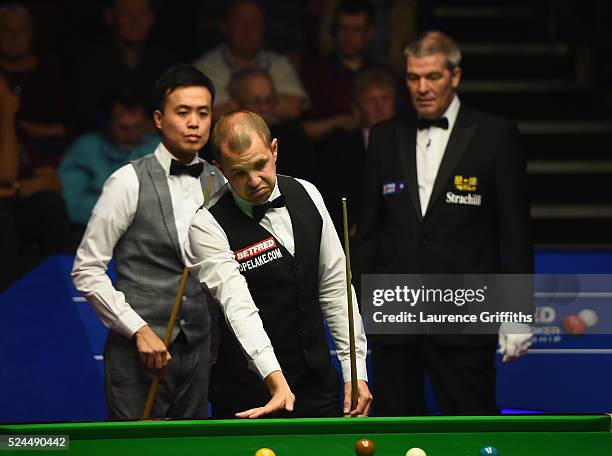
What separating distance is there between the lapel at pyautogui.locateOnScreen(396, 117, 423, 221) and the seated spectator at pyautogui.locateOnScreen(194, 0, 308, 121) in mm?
1860

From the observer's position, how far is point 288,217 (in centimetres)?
324

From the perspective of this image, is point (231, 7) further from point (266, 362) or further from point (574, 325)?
point (266, 362)

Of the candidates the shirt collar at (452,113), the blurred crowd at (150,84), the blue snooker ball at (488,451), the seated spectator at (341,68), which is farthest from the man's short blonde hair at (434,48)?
the seated spectator at (341,68)

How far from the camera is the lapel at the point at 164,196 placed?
12.1 ft

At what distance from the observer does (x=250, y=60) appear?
19.5ft

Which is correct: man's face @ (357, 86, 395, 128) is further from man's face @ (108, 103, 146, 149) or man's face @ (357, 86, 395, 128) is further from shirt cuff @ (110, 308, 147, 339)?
shirt cuff @ (110, 308, 147, 339)

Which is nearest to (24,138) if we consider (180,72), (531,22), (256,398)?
(180,72)

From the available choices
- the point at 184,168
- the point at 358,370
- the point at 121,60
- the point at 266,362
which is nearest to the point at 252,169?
the point at 266,362

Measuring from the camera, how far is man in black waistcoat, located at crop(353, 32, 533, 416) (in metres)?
3.92

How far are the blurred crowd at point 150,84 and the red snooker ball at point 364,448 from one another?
8.06 feet

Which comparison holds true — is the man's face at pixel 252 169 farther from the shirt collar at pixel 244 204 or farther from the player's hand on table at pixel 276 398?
the player's hand on table at pixel 276 398

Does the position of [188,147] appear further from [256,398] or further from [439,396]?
[439,396]

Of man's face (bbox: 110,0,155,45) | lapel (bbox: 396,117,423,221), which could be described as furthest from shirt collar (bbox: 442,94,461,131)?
man's face (bbox: 110,0,155,45)

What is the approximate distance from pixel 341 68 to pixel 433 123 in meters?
2.01
